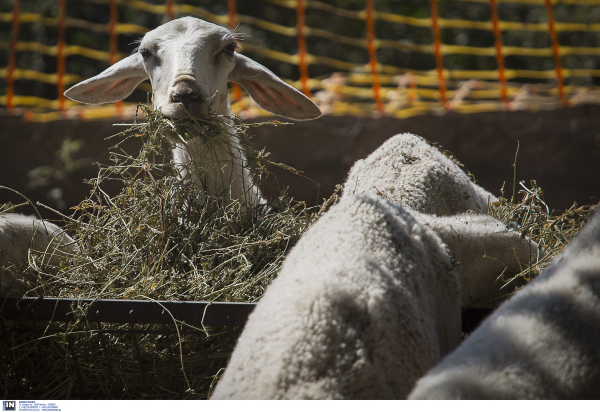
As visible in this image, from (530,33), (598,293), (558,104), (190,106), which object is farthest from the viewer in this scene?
(530,33)

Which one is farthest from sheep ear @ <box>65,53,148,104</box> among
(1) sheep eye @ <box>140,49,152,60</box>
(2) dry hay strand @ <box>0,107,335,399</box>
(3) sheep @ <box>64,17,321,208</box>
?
(2) dry hay strand @ <box>0,107,335,399</box>

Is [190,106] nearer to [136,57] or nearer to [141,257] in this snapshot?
[141,257]

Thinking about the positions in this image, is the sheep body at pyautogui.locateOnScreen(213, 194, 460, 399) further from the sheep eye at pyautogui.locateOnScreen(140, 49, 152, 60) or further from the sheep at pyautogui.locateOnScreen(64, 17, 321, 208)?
the sheep eye at pyautogui.locateOnScreen(140, 49, 152, 60)

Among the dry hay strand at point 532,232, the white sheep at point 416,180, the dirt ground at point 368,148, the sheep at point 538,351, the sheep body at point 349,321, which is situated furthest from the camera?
the dirt ground at point 368,148

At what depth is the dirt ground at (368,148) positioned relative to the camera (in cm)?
328

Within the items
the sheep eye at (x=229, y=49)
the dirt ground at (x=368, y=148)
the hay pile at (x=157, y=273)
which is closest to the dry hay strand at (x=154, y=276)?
the hay pile at (x=157, y=273)

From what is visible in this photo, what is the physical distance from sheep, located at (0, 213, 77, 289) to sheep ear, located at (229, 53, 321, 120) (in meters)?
0.99

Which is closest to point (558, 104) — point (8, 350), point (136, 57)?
point (136, 57)

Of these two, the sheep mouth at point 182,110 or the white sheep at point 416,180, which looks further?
the sheep mouth at point 182,110

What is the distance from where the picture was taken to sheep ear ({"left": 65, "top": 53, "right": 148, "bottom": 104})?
2.24 meters

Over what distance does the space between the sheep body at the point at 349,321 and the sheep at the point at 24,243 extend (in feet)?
3.01

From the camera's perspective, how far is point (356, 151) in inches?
135

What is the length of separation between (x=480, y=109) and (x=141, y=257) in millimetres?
2933

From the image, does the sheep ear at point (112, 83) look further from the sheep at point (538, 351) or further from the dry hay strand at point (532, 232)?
the sheep at point (538, 351)
